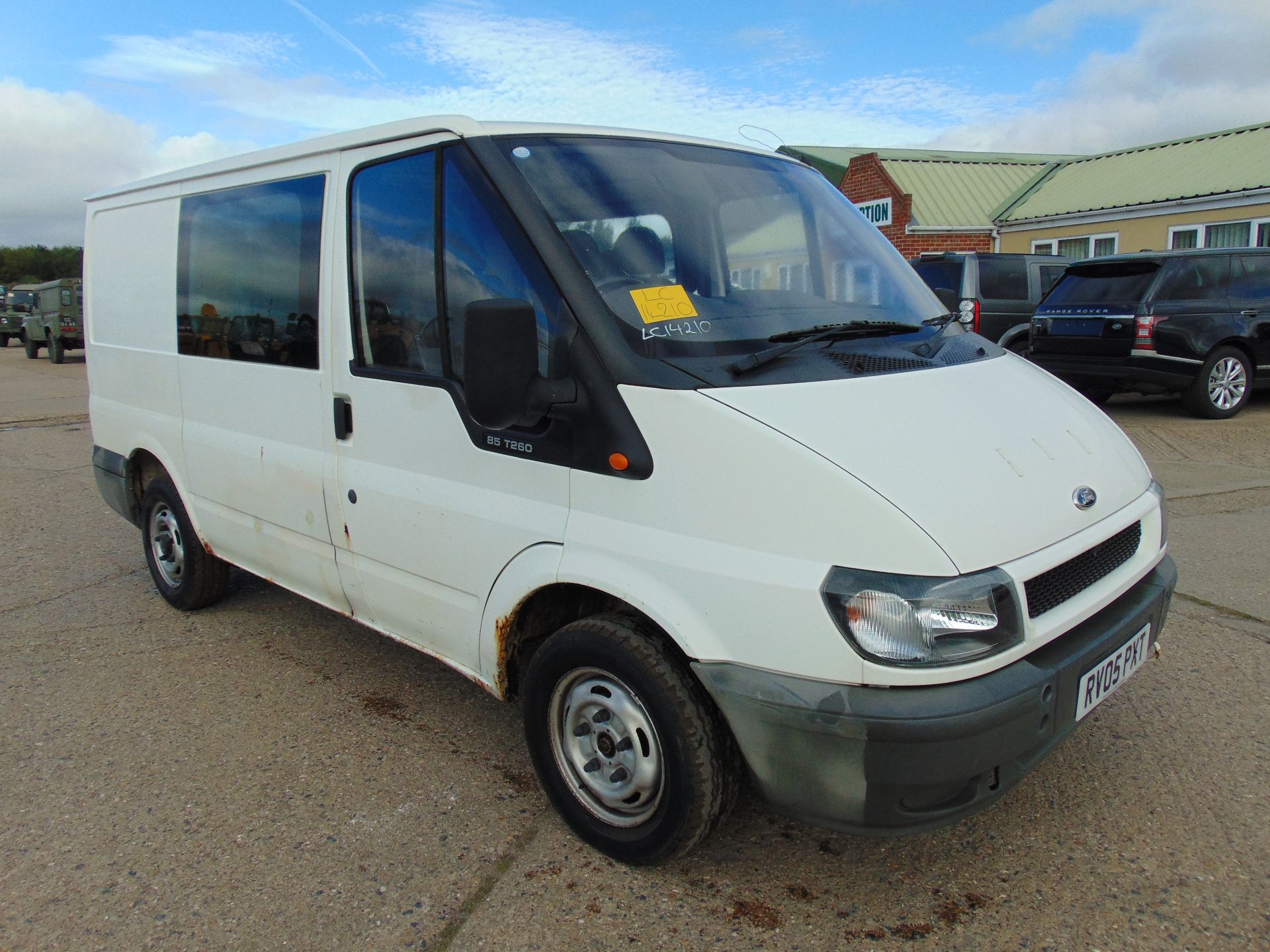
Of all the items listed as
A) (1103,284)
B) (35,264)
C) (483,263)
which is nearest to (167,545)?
(483,263)

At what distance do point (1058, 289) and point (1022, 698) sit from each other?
9.73m

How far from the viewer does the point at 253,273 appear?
12.3 ft

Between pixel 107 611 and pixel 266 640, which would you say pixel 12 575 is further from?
pixel 266 640

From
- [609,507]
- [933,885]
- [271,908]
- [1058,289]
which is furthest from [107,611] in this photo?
[1058,289]

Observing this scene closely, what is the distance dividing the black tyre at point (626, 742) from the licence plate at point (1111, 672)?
3.01 ft

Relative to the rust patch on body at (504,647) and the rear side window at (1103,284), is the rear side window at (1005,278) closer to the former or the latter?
the rear side window at (1103,284)

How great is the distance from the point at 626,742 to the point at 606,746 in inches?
4.0

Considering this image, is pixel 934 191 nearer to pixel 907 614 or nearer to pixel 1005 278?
pixel 1005 278

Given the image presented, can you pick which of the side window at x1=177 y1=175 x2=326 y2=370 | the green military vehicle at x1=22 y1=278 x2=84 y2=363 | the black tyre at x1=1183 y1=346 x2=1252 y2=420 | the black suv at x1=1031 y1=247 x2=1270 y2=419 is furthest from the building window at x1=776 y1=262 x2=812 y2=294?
the green military vehicle at x1=22 y1=278 x2=84 y2=363

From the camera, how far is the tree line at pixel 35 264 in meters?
84.0

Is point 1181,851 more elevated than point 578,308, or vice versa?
point 578,308

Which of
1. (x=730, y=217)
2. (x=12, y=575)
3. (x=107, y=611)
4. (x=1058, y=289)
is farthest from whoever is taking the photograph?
(x=1058, y=289)

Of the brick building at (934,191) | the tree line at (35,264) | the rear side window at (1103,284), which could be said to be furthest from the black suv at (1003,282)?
the tree line at (35,264)

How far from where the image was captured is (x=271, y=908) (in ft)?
8.36
